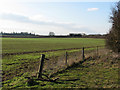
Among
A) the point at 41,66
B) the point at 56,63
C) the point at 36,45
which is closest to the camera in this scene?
the point at 41,66

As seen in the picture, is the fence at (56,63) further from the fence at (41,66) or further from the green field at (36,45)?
the green field at (36,45)

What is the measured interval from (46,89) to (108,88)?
316cm

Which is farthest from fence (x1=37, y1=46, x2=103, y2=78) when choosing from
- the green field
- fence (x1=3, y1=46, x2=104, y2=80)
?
the green field

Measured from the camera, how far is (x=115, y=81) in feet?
24.0

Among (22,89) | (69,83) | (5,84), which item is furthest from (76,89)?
(5,84)

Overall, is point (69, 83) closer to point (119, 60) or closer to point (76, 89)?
point (76, 89)

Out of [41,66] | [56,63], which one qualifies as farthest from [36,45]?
[41,66]

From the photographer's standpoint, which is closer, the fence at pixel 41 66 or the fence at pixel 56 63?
the fence at pixel 56 63

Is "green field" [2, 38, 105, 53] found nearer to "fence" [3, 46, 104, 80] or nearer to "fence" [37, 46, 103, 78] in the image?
"fence" [3, 46, 104, 80]

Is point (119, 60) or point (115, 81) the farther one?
point (119, 60)

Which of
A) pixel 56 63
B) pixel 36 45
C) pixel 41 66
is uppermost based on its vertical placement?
pixel 41 66

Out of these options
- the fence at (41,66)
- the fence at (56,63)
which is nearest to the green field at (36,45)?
the fence at (41,66)

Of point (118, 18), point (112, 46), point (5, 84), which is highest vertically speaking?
point (118, 18)

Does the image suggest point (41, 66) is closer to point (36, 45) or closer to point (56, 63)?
point (56, 63)
